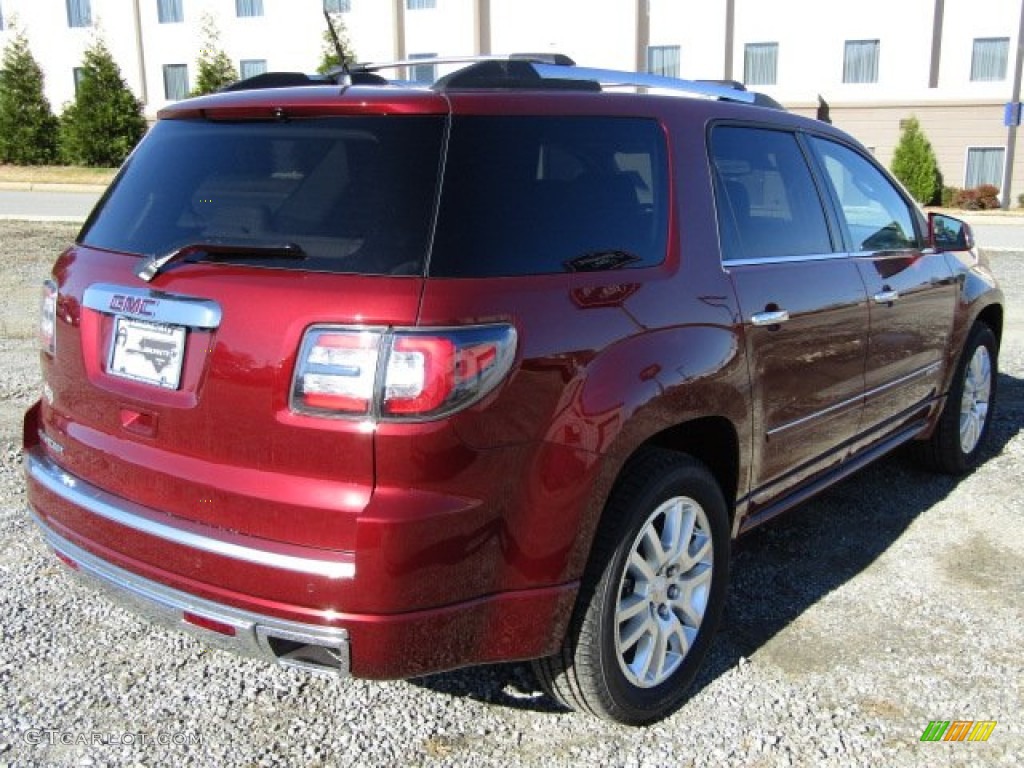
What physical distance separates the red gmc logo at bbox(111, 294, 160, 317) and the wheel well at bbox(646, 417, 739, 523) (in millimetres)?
1503

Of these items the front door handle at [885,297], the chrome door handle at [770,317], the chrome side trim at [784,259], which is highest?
the chrome side trim at [784,259]

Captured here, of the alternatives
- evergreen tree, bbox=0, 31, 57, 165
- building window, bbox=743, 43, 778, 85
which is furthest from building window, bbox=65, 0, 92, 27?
building window, bbox=743, 43, 778, 85

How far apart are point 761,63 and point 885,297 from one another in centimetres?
3016

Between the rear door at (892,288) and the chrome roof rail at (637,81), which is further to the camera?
the rear door at (892,288)

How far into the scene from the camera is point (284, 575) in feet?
7.62

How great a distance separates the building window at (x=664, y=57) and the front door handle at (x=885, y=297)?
29.6 meters

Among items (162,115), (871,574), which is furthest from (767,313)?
(162,115)

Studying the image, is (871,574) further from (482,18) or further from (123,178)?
(482,18)

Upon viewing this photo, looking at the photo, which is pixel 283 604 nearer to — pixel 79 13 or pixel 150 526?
pixel 150 526

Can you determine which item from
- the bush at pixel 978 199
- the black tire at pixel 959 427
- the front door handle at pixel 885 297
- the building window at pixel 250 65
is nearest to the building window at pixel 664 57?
the bush at pixel 978 199

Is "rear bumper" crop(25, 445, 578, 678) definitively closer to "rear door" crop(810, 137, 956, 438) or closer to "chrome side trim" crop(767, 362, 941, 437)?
"chrome side trim" crop(767, 362, 941, 437)

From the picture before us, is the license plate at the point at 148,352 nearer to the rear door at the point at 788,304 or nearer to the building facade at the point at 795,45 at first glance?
the rear door at the point at 788,304

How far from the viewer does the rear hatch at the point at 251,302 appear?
7.56ft

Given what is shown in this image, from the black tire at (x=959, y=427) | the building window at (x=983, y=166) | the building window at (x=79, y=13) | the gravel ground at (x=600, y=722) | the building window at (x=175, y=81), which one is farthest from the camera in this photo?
the building window at (x=79, y=13)
